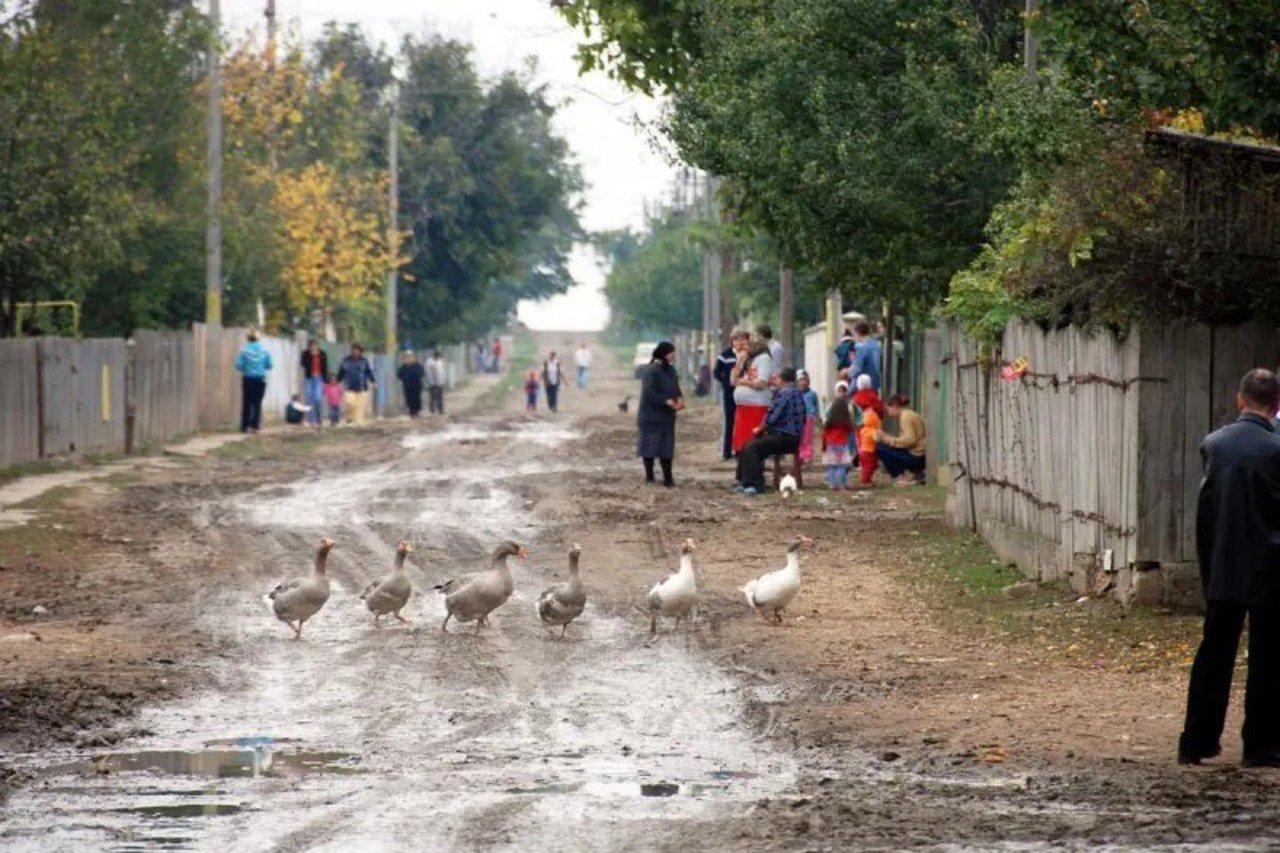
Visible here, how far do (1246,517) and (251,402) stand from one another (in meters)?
36.5

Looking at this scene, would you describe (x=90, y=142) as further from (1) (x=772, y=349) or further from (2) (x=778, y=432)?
(2) (x=778, y=432)

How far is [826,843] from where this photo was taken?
9.02 meters

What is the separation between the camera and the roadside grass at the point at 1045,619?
14797 millimetres

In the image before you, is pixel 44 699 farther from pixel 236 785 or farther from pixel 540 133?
pixel 540 133

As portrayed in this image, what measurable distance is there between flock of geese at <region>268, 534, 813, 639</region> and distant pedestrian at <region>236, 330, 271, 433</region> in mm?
28592

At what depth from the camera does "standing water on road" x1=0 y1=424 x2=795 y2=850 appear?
30.8 feet

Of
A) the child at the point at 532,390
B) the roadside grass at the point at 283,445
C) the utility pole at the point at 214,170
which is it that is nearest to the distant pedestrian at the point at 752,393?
the roadside grass at the point at 283,445

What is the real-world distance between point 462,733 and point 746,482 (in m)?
17.6

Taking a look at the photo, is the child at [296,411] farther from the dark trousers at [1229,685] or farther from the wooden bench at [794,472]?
the dark trousers at [1229,685]

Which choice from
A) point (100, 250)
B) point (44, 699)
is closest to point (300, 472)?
point (100, 250)

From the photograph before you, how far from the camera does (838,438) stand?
29.0 m

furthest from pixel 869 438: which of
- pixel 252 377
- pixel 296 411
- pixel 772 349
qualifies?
pixel 296 411

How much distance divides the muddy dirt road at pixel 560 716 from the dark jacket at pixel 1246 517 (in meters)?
0.82

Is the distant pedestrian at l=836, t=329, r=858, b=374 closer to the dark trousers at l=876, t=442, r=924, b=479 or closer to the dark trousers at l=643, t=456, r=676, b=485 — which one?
the dark trousers at l=876, t=442, r=924, b=479
